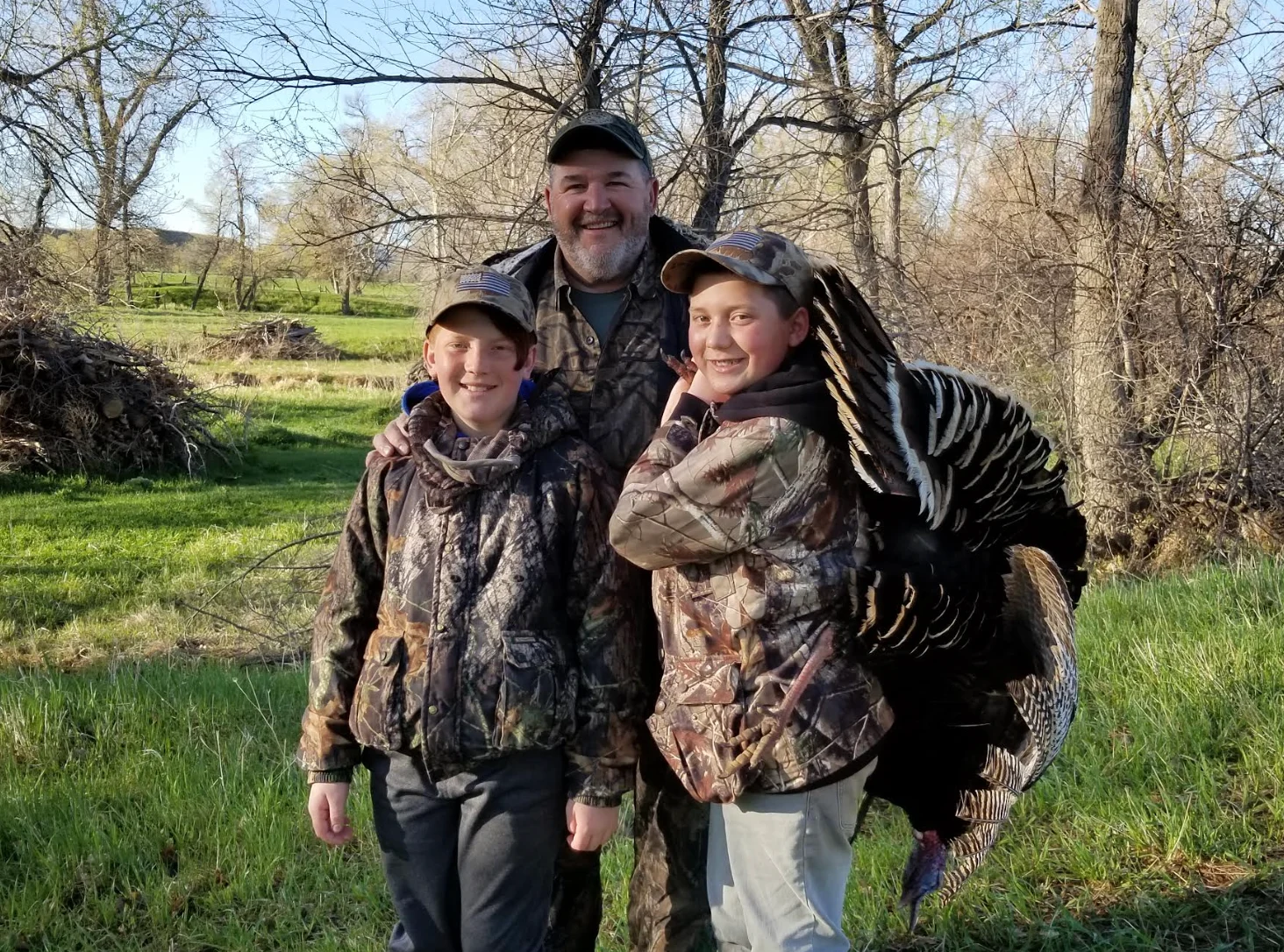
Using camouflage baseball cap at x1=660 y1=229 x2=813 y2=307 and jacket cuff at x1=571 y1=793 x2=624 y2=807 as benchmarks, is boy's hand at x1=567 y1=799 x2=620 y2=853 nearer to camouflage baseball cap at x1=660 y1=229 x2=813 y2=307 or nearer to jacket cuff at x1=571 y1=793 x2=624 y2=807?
jacket cuff at x1=571 y1=793 x2=624 y2=807

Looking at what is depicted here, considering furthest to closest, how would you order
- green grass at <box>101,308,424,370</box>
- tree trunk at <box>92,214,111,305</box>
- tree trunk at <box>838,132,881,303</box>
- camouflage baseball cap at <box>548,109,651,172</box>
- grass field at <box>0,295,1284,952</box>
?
green grass at <box>101,308,424,370</box> → tree trunk at <box>92,214,111,305</box> → tree trunk at <box>838,132,881,303</box> → grass field at <box>0,295,1284,952</box> → camouflage baseball cap at <box>548,109,651,172</box>

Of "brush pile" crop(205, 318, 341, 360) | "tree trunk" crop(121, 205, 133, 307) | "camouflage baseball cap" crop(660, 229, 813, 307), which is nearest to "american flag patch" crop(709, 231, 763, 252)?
"camouflage baseball cap" crop(660, 229, 813, 307)

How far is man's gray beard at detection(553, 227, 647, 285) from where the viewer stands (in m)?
3.14

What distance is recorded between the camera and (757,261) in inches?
86.5

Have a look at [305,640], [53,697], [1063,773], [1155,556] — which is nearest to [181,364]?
[305,640]

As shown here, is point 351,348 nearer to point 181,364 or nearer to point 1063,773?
Result: point 181,364

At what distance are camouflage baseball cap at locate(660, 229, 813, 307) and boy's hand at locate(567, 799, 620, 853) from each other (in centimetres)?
126

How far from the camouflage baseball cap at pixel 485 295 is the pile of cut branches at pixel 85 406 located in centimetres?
1394

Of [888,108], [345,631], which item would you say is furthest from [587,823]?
[888,108]

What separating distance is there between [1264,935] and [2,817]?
4.50 metres

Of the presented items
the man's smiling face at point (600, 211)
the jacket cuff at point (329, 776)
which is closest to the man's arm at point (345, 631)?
the jacket cuff at point (329, 776)

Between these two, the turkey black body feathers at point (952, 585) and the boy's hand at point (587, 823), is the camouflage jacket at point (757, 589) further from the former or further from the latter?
the boy's hand at point (587, 823)

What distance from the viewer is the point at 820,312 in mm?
2178

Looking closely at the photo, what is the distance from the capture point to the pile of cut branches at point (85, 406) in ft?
47.1
